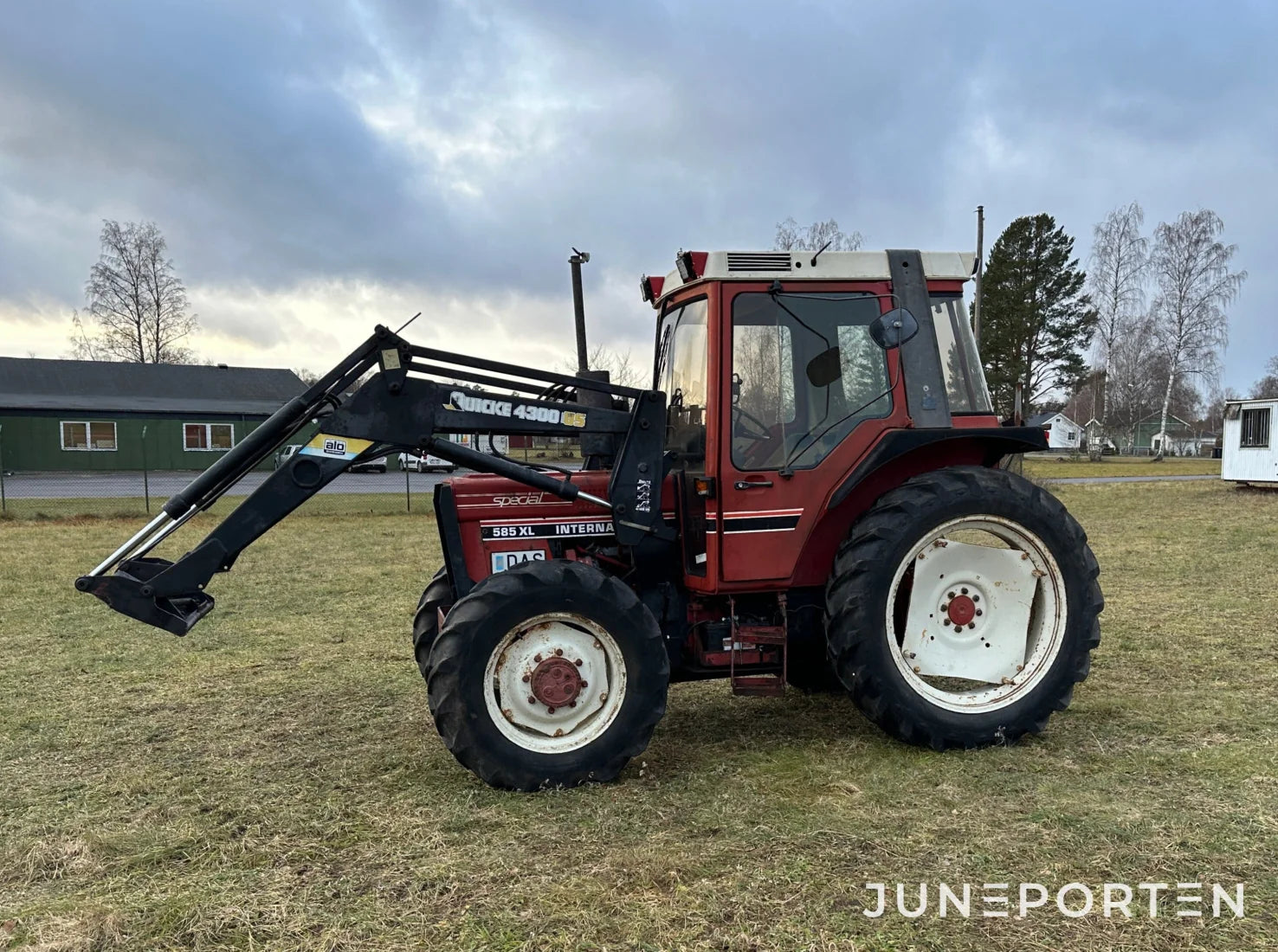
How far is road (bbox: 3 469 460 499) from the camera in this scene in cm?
2147

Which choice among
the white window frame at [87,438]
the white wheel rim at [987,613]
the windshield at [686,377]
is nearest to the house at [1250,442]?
the white wheel rim at [987,613]

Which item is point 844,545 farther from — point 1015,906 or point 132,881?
point 132,881

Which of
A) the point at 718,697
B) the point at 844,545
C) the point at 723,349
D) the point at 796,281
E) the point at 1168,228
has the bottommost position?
the point at 718,697

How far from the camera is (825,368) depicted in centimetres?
451

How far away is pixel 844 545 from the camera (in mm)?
4328

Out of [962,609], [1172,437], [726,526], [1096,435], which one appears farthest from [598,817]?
[1172,437]

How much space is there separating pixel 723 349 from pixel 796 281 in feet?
1.62

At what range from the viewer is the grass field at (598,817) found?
287cm

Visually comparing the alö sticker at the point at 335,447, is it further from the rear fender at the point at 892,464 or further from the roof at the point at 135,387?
the roof at the point at 135,387

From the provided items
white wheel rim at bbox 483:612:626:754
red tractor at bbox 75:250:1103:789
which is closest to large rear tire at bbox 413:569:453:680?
red tractor at bbox 75:250:1103:789

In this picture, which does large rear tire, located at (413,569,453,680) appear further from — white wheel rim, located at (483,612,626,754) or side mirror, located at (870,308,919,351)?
side mirror, located at (870,308,919,351)

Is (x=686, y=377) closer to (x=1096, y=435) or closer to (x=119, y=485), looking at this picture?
(x=119, y=485)

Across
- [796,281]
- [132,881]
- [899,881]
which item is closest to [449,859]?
[132,881]

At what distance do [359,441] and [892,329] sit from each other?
2535 mm
